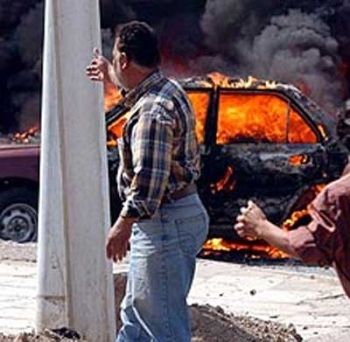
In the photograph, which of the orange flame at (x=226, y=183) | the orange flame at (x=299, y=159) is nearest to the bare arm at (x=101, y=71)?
the orange flame at (x=226, y=183)

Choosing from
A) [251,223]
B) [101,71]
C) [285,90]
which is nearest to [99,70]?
[101,71]

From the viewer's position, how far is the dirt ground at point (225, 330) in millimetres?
7262

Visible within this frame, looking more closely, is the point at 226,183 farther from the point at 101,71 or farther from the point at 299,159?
the point at 101,71

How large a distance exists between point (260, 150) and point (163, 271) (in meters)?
7.45

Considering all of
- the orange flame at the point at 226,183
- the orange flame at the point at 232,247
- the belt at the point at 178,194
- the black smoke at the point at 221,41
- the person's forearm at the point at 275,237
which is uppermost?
the black smoke at the point at 221,41

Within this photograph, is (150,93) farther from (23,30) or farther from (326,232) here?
(23,30)

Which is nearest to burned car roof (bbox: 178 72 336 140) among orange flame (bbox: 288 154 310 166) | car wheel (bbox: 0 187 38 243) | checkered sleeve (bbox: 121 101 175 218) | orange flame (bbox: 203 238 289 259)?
orange flame (bbox: 288 154 310 166)

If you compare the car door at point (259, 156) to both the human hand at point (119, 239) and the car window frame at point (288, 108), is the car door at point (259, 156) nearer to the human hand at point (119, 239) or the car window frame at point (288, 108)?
the car window frame at point (288, 108)

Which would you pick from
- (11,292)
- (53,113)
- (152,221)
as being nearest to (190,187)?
(152,221)

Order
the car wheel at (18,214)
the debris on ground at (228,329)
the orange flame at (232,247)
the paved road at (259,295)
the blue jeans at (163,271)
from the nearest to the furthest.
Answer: the blue jeans at (163,271)
the debris on ground at (228,329)
the paved road at (259,295)
the orange flame at (232,247)
the car wheel at (18,214)

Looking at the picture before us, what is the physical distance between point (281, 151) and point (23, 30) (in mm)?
12780

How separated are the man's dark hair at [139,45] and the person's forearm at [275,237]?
161 centimetres

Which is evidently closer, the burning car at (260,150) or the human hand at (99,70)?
the human hand at (99,70)

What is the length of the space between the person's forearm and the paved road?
396 cm
